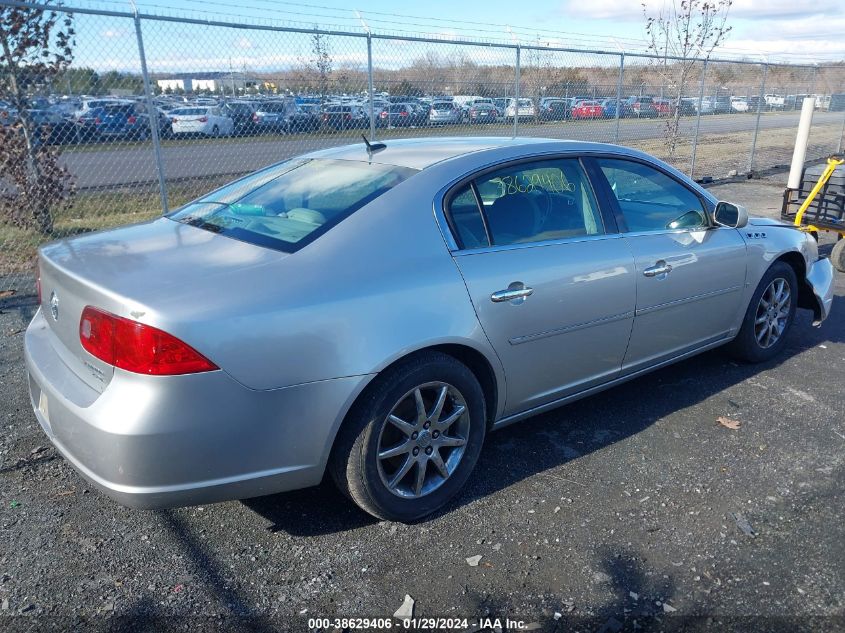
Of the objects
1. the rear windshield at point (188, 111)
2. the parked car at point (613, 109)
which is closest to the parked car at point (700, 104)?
the parked car at point (613, 109)

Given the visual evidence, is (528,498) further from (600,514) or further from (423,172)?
(423,172)

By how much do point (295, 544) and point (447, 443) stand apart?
79 centimetres

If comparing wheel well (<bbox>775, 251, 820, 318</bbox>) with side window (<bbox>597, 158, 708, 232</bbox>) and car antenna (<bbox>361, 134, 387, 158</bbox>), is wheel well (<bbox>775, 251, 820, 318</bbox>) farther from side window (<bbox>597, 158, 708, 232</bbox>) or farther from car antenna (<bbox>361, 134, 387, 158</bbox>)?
car antenna (<bbox>361, 134, 387, 158</bbox>)

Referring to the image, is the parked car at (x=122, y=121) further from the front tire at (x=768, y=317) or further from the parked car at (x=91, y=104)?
the front tire at (x=768, y=317)

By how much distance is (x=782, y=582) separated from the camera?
2.66 meters

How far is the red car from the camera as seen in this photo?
37.4 feet

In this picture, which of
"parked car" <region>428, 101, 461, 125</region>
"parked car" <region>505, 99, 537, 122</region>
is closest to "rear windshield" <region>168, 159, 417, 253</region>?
"parked car" <region>428, 101, 461, 125</region>

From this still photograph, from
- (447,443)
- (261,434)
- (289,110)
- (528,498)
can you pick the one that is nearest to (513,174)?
(447,443)

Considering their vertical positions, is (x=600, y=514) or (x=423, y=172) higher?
(x=423, y=172)

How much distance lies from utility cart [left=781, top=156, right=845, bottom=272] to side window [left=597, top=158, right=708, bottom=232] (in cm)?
395

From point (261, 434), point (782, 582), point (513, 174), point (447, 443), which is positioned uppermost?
point (513, 174)

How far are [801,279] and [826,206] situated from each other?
333 cm

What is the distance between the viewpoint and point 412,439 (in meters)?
2.96

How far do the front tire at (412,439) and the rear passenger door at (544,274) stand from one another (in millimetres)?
292
